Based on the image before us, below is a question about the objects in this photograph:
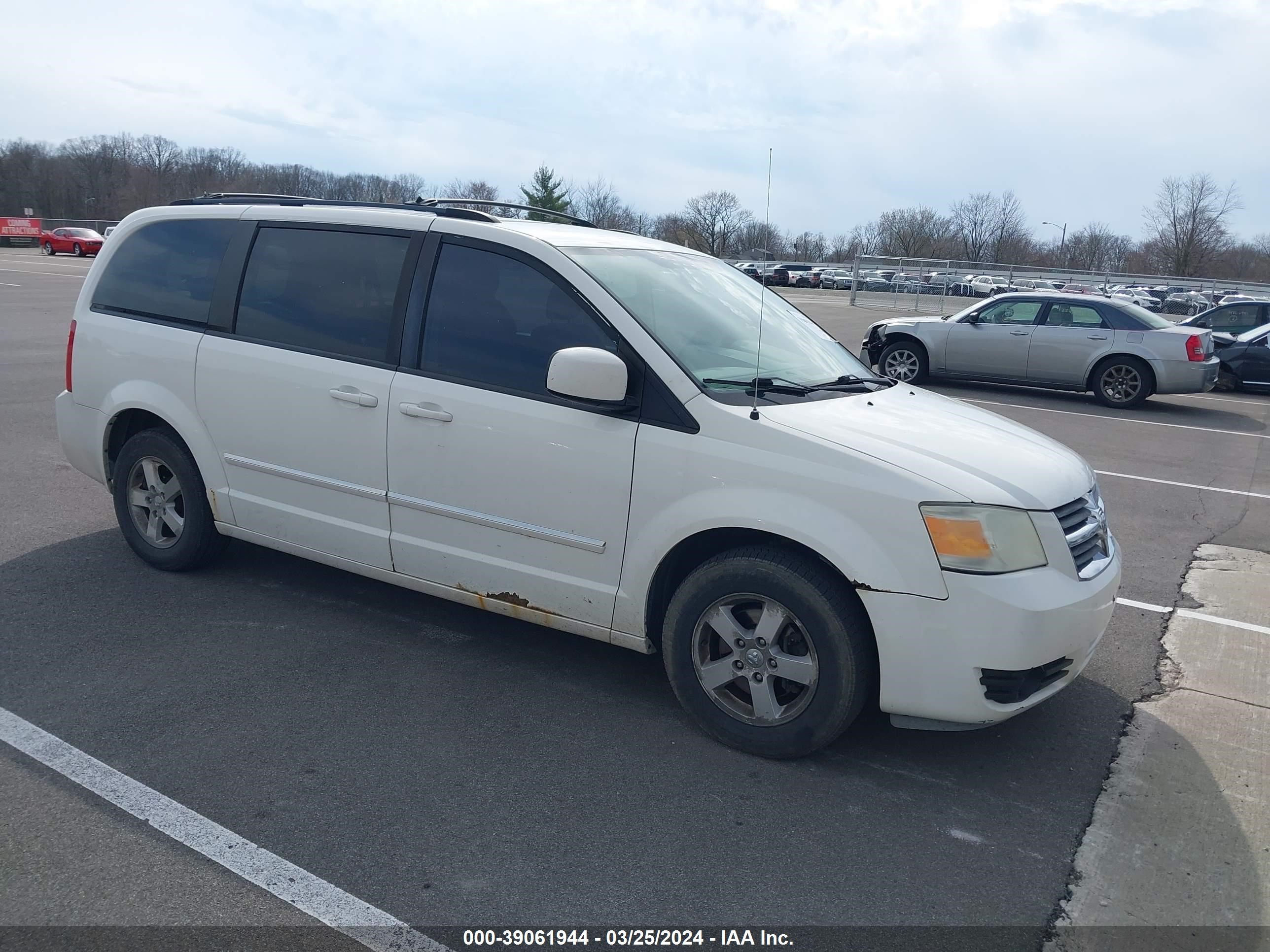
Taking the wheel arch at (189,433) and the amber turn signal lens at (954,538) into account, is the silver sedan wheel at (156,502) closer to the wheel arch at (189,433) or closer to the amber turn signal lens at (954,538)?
the wheel arch at (189,433)

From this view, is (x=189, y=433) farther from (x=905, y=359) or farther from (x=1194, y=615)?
(x=905, y=359)

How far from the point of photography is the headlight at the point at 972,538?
3359mm

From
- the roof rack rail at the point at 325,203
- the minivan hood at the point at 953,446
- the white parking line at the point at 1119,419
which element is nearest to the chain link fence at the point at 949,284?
the white parking line at the point at 1119,419

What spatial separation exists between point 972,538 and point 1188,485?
7.01 m

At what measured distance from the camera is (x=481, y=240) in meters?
4.32

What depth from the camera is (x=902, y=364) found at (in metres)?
16.3

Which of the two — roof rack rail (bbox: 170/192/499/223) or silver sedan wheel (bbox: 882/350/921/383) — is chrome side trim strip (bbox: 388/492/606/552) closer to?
roof rack rail (bbox: 170/192/499/223)

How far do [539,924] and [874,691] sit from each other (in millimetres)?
1669

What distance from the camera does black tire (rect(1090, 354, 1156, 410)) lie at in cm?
1434

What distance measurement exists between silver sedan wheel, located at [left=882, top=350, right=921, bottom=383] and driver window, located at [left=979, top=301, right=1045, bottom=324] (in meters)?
1.19

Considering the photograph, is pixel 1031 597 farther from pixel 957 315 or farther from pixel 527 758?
pixel 957 315

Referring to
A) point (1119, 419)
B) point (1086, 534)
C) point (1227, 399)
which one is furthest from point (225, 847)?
point (1227, 399)

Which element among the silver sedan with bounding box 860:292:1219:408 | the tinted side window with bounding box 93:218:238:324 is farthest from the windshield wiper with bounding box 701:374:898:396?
the silver sedan with bounding box 860:292:1219:408

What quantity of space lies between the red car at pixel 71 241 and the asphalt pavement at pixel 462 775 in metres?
53.6
